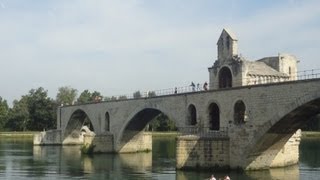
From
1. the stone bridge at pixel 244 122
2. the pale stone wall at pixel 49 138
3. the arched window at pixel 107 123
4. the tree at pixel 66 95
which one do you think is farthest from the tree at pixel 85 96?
the stone bridge at pixel 244 122

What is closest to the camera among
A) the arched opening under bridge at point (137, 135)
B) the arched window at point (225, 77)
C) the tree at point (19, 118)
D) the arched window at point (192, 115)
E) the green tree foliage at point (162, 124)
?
the arched window at point (192, 115)

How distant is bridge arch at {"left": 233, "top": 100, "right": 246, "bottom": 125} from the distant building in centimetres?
388

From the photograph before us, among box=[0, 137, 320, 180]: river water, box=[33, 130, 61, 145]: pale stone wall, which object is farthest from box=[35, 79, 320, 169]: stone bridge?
box=[33, 130, 61, 145]: pale stone wall

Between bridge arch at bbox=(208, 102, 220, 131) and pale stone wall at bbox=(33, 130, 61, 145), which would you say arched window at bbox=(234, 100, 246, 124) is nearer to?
bridge arch at bbox=(208, 102, 220, 131)

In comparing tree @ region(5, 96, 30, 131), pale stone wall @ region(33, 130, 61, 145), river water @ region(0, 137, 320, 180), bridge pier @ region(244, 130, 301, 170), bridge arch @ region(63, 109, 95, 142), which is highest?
tree @ region(5, 96, 30, 131)

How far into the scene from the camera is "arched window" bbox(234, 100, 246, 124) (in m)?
40.2

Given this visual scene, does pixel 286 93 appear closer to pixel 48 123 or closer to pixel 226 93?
pixel 226 93

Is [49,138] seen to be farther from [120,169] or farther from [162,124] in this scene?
[120,169]

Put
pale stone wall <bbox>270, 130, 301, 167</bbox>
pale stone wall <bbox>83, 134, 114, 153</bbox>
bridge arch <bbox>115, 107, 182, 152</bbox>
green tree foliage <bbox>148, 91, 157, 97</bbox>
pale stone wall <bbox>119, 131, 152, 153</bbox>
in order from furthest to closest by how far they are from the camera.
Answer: pale stone wall <bbox>119, 131, 152, 153</bbox> < pale stone wall <bbox>83, 134, 114, 153</bbox> < bridge arch <bbox>115, 107, 182, 152</bbox> < green tree foliage <bbox>148, 91, 157, 97</bbox> < pale stone wall <bbox>270, 130, 301, 167</bbox>

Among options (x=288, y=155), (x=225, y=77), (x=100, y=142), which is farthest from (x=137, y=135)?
(x=288, y=155)

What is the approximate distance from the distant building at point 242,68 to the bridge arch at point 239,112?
3.88 m

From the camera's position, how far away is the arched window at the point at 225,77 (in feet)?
153

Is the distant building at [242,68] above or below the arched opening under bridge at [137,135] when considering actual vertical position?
above

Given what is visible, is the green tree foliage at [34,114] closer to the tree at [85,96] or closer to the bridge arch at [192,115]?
the tree at [85,96]
